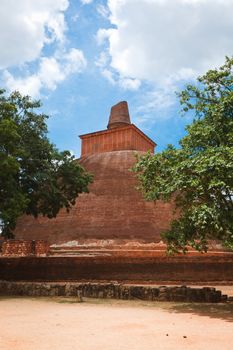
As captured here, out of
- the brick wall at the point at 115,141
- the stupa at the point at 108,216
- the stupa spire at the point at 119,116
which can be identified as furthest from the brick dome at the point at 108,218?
the stupa spire at the point at 119,116

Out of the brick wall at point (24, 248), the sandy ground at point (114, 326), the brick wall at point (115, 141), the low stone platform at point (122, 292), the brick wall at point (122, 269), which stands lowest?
the sandy ground at point (114, 326)

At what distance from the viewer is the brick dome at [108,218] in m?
22.4

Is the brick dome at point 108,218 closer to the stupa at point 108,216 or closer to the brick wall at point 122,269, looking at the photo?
the stupa at point 108,216

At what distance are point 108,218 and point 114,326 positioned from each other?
1671 centimetres

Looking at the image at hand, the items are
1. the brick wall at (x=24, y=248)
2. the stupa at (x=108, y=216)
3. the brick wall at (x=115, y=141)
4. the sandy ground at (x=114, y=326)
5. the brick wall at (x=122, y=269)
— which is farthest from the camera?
the brick wall at (x=115, y=141)

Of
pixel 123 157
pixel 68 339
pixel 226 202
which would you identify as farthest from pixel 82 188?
pixel 123 157

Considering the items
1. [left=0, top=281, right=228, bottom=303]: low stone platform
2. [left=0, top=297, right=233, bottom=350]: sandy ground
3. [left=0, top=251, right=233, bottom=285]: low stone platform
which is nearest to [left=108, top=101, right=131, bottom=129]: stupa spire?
[left=0, top=251, right=233, bottom=285]: low stone platform

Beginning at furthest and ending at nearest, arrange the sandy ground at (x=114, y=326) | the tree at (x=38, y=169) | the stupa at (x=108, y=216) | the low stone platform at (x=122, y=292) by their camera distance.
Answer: the stupa at (x=108, y=216) < the tree at (x=38, y=169) < the low stone platform at (x=122, y=292) < the sandy ground at (x=114, y=326)

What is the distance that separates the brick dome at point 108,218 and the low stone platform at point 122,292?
10075 millimetres

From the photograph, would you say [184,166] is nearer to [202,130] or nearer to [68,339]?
[202,130]

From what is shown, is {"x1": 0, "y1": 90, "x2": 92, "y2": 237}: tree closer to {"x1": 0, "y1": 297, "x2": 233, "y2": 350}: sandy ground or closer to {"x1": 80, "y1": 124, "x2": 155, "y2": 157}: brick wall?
{"x1": 0, "y1": 297, "x2": 233, "y2": 350}: sandy ground

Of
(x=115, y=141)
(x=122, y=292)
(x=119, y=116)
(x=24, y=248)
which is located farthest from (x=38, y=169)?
(x=119, y=116)

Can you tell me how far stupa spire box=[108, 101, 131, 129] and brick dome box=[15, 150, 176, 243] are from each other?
801 cm

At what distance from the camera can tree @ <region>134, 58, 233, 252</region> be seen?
802cm
